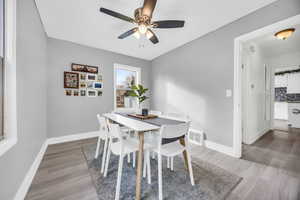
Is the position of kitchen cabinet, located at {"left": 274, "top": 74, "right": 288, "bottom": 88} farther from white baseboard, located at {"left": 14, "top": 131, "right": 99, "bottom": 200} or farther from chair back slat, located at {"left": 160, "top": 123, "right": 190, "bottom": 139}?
white baseboard, located at {"left": 14, "top": 131, "right": 99, "bottom": 200}

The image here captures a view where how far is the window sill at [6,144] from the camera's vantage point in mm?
869

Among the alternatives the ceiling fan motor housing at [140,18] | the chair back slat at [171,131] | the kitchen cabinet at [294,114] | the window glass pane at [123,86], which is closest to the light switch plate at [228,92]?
the chair back slat at [171,131]

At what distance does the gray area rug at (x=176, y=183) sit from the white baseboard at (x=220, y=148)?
64 centimetres

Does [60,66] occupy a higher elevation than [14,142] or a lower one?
higher

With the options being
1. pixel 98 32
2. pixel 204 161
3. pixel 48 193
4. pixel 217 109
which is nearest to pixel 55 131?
pixel 48 193

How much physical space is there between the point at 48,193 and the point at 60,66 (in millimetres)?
2603

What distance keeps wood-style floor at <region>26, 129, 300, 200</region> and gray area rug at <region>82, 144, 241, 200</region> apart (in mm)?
97

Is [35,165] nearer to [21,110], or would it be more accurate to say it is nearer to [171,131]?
[21,110]

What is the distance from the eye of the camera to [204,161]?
1971 millimetres

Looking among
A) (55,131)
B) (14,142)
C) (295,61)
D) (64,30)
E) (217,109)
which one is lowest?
(55,131)

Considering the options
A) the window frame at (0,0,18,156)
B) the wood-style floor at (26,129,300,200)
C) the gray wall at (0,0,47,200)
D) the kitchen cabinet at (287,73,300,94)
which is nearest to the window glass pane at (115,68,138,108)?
the wood-style floor at (26,129,300,200)

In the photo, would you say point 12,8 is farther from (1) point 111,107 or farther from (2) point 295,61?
Result: (2) point 295,61

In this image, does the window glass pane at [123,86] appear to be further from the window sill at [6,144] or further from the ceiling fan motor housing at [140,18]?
the window sill at [6,144]

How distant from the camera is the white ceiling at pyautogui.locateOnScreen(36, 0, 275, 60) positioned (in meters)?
1.78
